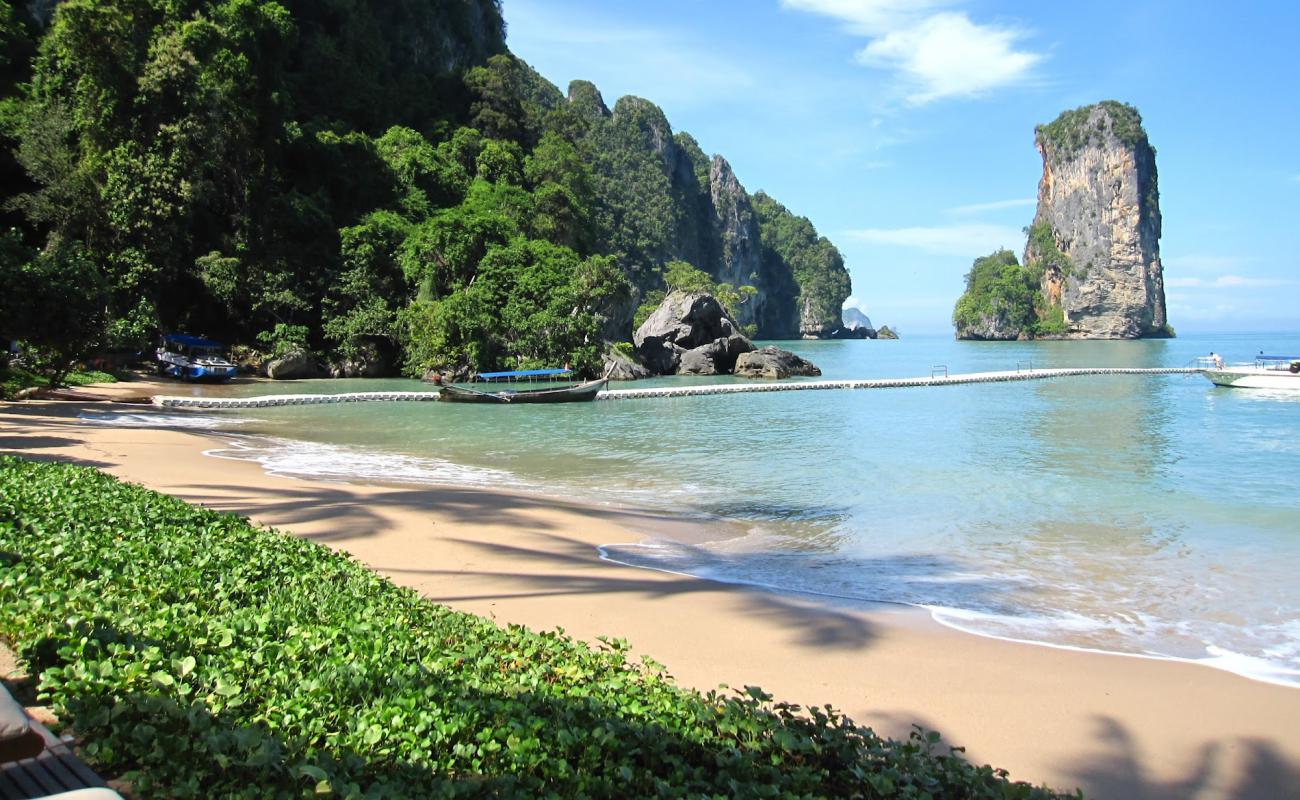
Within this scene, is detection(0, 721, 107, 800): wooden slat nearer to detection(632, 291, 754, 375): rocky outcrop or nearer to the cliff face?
detection(632, 291, 754, 375): rocky outcrop

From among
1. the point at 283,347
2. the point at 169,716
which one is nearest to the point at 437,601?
the point at 169,716

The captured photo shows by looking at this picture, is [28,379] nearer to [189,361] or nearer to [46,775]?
[189,361]

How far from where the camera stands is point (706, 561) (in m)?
9.20

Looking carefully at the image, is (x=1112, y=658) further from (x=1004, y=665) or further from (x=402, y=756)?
(x=402, y=756)

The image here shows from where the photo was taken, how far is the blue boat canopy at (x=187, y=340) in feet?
115

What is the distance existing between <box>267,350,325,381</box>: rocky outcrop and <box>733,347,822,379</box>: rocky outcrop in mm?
22568

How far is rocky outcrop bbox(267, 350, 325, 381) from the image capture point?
3728cm

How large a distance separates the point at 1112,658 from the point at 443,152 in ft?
164

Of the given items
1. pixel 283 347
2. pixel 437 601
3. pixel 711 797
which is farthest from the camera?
pixel 283 347

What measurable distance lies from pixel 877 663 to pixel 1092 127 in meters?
140

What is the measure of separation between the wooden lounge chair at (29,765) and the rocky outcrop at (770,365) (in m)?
44.0

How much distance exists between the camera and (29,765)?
2.80 meters

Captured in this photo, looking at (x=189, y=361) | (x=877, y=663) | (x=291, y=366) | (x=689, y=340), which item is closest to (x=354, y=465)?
(x=877, y=663)

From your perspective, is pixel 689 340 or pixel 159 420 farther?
pixel 689 340
